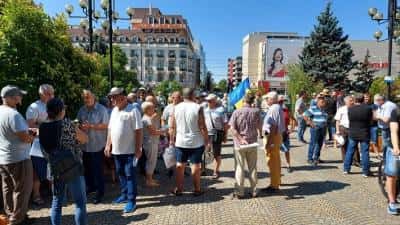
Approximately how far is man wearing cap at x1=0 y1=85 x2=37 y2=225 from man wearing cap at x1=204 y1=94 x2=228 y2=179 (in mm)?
3934

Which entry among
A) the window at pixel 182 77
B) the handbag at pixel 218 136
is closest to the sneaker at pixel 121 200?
the handbag at pixel 218 136

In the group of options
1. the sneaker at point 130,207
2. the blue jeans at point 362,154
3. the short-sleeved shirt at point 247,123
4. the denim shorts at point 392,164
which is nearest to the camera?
the denim shorts at point 392,164

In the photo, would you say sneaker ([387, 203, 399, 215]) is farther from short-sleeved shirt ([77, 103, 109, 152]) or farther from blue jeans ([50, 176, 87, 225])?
short-sleeved shirt ([77, 103, 109, 152])

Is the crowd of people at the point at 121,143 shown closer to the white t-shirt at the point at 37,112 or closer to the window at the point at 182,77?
the white t-shirt at the point at 37,112

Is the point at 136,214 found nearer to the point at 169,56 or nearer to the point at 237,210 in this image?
the point at 237,210

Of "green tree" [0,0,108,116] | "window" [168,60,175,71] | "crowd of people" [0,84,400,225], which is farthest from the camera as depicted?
"window" [168,60,175,71]

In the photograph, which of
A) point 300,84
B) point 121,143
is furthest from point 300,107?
point 300,84

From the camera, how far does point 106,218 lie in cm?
562

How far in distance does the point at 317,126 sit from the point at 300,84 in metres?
23.5

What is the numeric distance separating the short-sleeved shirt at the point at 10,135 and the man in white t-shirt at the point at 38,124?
83 centimetres

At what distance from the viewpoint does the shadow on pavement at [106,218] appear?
5449mm

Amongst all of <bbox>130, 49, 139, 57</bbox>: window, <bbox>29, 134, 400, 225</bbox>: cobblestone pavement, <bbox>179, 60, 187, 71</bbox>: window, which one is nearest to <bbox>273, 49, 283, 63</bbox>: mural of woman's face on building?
<bbox>179, 60, 187, 71</bbox>: window

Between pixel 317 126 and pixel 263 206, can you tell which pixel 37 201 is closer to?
pixel 263 206

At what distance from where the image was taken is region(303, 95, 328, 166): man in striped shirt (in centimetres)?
954
